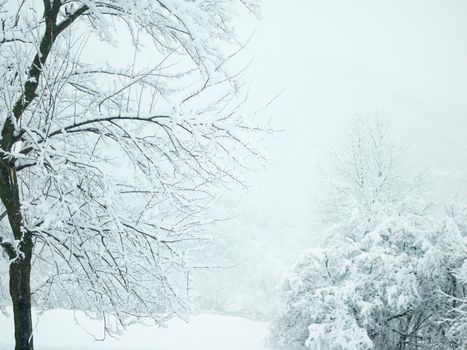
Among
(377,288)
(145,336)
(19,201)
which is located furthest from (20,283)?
(377,288)

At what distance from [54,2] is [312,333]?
237 inches

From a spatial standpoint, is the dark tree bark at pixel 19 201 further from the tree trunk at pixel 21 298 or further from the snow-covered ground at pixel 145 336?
the snow-covered ground at pixel 145 336

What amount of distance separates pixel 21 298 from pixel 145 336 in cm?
441

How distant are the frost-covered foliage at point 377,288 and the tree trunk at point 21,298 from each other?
442 cm

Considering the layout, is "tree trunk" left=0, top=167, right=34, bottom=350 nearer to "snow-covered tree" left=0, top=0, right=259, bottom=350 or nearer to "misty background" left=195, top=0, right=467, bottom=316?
"snow-covered tree" left=0, top=0, right=259, bottom=350

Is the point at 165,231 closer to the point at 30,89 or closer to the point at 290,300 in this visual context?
the point at 30,89

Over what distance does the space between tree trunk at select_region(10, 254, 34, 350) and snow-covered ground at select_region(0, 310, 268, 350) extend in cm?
212

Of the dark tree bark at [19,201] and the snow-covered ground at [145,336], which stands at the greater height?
the dark tree bark at [19,201]

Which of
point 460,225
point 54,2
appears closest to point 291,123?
point 460,225

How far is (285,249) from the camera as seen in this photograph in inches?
1756

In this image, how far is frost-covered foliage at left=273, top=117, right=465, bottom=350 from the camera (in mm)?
6805

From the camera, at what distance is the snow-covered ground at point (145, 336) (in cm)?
641

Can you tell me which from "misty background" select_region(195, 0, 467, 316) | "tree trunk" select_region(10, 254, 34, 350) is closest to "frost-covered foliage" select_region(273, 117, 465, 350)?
"misty background" select_region(195, 0, 467, 316)

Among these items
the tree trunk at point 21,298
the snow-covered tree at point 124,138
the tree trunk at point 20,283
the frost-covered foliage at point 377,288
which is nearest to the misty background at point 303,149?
the snow-covered tree at point 124,138
